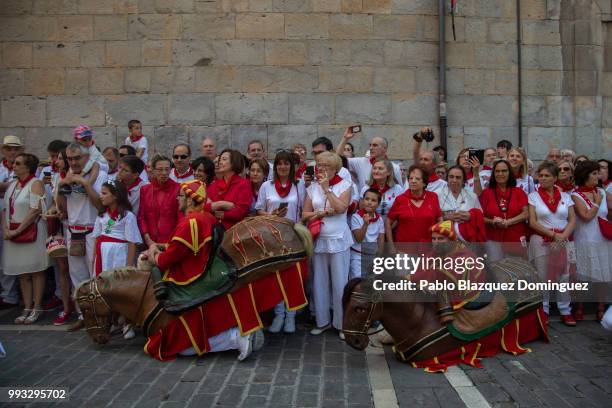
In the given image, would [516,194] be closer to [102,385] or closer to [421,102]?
[421,102]

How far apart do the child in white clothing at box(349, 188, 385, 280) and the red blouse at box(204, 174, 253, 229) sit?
124 cm

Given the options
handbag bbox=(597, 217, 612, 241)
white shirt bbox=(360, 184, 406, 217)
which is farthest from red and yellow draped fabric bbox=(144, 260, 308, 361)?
handbag bbox=(597, 217, 612, 241)

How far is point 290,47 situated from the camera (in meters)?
9.34

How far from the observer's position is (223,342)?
210 inches

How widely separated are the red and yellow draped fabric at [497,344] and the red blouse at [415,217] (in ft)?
3.86

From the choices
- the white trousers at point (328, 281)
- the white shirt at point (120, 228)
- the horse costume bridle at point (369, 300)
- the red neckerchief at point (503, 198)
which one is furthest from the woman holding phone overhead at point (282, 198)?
the red neckerchief at point (503, 198)

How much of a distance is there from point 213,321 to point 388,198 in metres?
2.57

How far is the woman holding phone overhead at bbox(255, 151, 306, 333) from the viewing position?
620 centimetres

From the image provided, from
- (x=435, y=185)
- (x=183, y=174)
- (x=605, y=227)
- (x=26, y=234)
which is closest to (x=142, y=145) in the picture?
(x=183, y=174)

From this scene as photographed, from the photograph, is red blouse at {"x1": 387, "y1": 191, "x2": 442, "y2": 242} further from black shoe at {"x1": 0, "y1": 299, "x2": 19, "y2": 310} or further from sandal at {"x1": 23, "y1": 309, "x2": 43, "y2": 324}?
black shoe at {"x1": 0, "y1": 299, "x2": 19, "y2": 310}

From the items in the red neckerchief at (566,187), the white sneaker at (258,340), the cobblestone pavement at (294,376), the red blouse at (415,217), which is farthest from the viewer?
the red neckerchief at (566,187)

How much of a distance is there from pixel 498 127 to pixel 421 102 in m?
1.43

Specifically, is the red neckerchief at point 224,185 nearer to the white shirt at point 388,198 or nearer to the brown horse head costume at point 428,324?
the white shirt at point 388,198

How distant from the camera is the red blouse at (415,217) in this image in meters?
5.91
